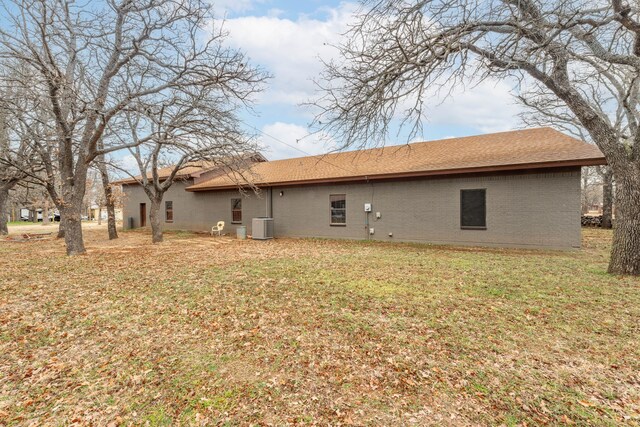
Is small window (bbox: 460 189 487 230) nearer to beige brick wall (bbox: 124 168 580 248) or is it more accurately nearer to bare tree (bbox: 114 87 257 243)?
beige brick wall (bbox: 124 168 580 248)

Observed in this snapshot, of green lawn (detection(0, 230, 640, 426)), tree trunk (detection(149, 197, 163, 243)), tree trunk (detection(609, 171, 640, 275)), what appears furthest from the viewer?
tree trunk (detection(149, 197, 163, 243))

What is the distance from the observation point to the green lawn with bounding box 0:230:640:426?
2.62 metres

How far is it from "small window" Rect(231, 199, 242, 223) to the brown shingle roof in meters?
1.16

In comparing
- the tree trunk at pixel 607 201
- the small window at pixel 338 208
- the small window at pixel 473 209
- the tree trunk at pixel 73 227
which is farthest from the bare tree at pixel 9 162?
the tree trunk at pixel 607 201

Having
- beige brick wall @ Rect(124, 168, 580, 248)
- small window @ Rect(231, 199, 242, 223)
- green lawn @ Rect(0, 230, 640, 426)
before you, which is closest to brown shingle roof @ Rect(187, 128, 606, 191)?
beige brick wall @ Rect(124, 168, 580, 248)

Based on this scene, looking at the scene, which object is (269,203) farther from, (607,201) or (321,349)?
(607,201)

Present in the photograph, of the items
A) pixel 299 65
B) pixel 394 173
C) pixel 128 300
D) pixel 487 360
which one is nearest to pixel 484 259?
pixel 394 173

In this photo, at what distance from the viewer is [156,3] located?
893cm

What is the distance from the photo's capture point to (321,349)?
3.59 metres

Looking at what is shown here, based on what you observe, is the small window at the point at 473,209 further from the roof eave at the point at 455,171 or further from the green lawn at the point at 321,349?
the green lawn at the point at 321,349

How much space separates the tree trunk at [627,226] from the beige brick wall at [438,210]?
3727 millimetres

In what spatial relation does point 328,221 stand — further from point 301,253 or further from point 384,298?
point 384,298

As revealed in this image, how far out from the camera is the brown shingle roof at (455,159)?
10344 mm

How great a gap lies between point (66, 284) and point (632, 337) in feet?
30.5
